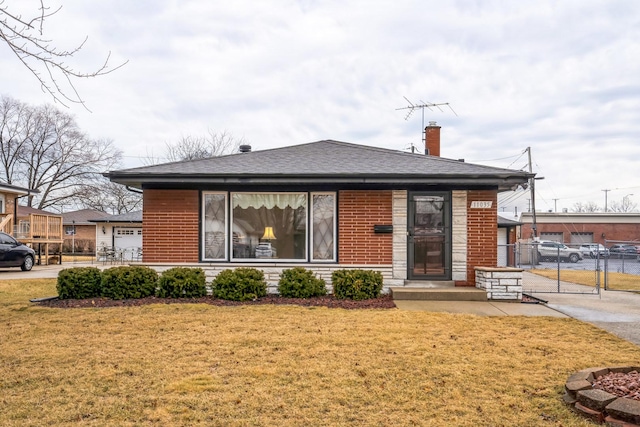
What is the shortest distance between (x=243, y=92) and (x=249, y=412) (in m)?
14.4

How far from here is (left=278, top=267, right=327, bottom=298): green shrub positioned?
29.0ft

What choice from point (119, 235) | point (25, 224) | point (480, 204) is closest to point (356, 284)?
point (480, 204)

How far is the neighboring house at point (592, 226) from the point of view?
122 ft

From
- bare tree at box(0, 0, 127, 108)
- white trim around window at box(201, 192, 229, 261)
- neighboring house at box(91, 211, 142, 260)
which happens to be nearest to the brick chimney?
white trim around window at box(201, 192, 229, 261)

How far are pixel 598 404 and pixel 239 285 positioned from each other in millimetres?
6303

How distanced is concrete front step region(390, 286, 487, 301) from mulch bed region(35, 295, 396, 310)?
24 centimetres

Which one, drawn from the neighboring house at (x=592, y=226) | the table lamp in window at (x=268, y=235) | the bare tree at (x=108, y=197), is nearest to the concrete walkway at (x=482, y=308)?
the table lamp in window at (x=268, y=235)

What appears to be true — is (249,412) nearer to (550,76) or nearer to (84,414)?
(84,414)

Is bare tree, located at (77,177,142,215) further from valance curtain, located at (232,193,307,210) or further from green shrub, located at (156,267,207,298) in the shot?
green shrub, located at (156,267,207,298)

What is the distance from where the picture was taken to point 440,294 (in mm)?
8750

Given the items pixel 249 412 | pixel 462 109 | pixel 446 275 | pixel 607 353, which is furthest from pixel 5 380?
pixel 462 109

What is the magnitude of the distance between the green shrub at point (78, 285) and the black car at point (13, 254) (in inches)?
347

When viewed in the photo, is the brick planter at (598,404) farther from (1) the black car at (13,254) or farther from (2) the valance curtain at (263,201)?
(1) the black car at (13,254)

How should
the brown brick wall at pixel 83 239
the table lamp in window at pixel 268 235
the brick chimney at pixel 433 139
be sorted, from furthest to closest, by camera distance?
the brown brick wall at pixel 83 239, the brick chimney at pixel 433 139, the table lamp in window at pixel 268 235
